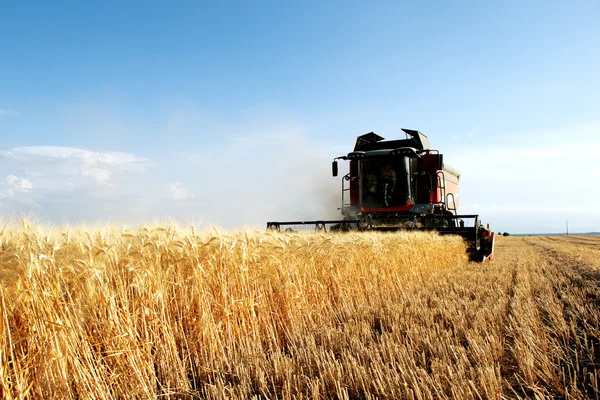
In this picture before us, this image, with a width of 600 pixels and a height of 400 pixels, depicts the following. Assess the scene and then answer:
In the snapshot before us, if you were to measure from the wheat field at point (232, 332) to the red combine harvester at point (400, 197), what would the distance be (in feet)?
18.1

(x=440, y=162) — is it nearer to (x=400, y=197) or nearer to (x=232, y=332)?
(x=400, y=197)

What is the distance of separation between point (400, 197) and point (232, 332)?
812cm

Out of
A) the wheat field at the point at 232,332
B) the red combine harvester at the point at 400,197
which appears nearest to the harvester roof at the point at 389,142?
the red combine harvester at the point at 400,197

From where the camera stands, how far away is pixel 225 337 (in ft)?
12.8

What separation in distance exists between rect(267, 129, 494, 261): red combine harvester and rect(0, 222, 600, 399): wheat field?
5523 millimetres

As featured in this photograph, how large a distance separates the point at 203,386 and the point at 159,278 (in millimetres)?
912

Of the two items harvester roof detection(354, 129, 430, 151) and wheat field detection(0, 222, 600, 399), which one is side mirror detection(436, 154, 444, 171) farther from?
wheat field detection(0, 222, 600, 399)

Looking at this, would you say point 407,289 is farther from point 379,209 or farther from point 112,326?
point 112,326

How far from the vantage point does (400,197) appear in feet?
37.0

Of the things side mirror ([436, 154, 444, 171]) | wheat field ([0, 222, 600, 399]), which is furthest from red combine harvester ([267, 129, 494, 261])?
wheat field ([0, 222, 600, 399])

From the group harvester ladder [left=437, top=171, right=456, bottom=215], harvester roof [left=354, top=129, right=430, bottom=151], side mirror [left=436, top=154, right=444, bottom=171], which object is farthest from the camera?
harvester roof [left=354, top=129, right=430, bottom=151]

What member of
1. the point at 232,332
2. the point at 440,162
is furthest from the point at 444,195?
the point at 232,332

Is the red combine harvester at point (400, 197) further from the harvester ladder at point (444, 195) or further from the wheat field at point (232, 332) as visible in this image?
the wheat field at point (232, 332)

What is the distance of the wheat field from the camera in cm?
260
